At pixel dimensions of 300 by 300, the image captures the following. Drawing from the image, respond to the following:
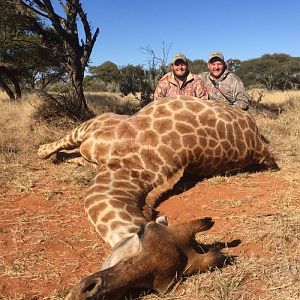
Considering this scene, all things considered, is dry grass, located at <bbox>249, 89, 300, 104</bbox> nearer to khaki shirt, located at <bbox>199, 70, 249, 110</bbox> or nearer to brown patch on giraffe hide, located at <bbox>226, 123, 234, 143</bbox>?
khaki shirt, located at <bbox>199, 70, 249, 110</bbox>

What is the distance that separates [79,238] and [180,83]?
3519 mm

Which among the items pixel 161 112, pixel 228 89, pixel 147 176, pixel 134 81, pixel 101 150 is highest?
pixel 134 81

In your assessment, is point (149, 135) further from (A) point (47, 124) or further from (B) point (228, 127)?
(A) point (47, 124)

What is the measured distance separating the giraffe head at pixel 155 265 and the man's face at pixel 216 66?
14.6ft

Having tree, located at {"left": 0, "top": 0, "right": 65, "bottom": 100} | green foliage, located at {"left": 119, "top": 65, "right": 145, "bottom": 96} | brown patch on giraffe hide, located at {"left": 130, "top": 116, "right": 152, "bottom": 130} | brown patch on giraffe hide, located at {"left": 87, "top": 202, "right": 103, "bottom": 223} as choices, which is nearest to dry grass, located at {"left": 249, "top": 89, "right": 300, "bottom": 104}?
green foliage, located at {"left": 119, "top": 65, "right": 145, "bottom": 96}

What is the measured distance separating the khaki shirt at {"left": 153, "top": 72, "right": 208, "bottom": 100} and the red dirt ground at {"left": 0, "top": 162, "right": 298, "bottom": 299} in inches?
67.2

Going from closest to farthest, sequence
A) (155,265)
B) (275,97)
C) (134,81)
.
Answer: (155,265)
(134,81)
(275,97)

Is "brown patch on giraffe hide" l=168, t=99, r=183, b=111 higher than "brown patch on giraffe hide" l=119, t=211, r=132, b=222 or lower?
higher

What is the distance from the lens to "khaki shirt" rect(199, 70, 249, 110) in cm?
629

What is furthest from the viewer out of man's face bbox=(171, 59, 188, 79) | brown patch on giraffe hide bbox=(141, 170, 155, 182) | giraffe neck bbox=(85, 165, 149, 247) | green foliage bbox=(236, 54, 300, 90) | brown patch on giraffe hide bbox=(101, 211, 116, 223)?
green foliage bbox=(236, 54, 300, 90)

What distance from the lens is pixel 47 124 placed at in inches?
277

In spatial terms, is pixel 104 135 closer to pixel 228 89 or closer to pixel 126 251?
pixel 126 251

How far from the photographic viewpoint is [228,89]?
648cm

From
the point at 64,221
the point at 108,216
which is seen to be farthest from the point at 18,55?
the point at 108,216
